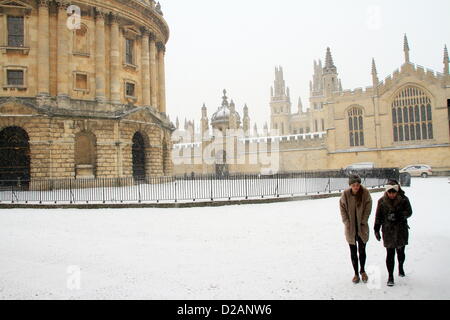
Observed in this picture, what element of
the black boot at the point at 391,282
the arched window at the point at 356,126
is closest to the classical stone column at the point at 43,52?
the black boot at the point at 391,282

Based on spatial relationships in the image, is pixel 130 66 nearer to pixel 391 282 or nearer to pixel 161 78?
pixel 161 78

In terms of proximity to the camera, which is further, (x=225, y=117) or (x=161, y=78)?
(x=225, y=117)

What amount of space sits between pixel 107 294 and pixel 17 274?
209cm

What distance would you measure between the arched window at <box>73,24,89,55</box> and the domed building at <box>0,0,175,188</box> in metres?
0.07

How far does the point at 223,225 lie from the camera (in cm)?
1001

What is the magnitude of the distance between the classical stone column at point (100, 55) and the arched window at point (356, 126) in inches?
1164

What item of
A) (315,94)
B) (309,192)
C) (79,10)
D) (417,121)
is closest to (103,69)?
(79,10)

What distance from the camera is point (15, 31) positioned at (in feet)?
79.2

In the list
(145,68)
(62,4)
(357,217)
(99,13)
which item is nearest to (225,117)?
(145,68)

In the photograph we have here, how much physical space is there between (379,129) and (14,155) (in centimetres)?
3651

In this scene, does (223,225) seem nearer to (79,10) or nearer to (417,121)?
(79,10)

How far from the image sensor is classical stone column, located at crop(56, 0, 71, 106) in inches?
946

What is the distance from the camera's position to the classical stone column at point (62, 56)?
24.0 metres

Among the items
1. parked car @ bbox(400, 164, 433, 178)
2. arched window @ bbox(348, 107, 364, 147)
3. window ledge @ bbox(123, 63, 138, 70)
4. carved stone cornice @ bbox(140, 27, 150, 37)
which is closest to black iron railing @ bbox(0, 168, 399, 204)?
window ledge @ bbox(123, 63, 138, 70)
